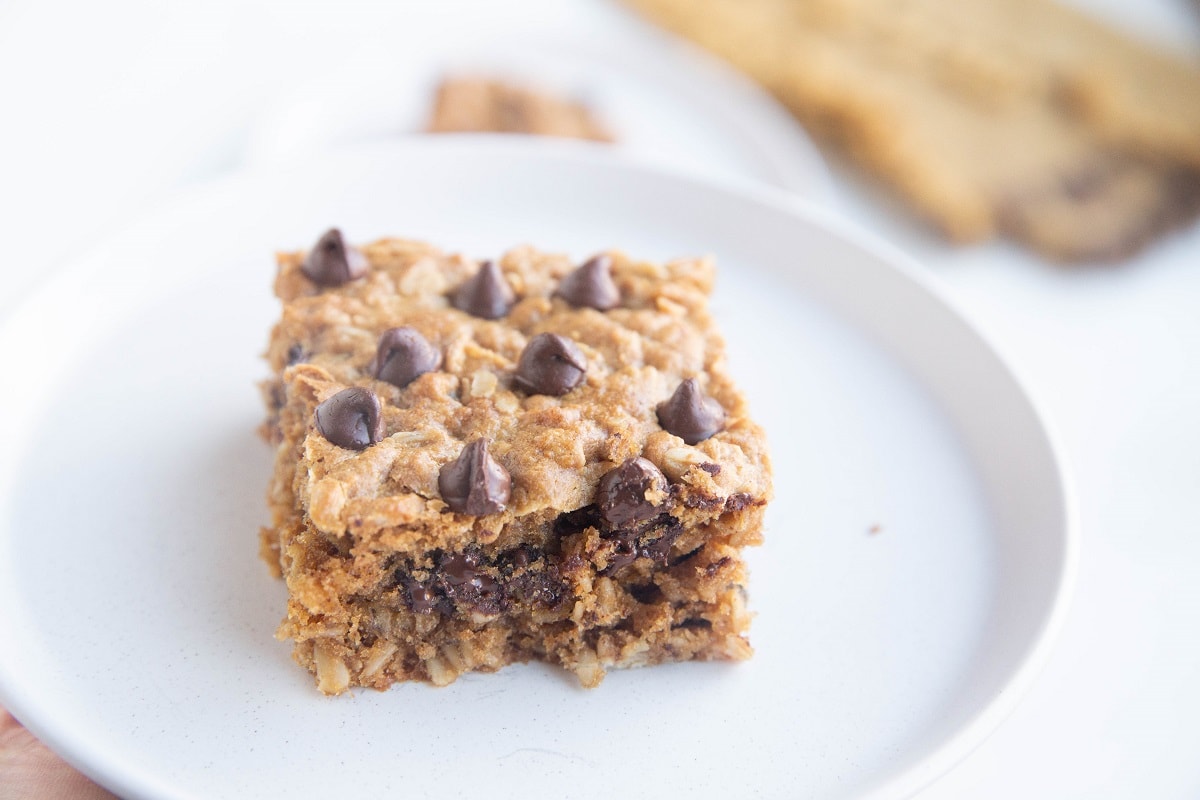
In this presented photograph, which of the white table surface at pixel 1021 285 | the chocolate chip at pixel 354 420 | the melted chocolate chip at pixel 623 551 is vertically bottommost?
the white table surface at pixel 1021 285

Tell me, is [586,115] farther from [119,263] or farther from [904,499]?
[904,499]

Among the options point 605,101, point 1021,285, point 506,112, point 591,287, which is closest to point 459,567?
point 591,287

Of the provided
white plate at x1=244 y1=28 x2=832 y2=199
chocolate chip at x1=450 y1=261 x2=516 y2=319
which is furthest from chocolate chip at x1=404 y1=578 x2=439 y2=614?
white plate at x1=244 y1=28 x2=832 y2=199

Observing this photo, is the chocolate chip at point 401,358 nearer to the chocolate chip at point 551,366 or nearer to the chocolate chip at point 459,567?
the chocolate chip at point 551,366

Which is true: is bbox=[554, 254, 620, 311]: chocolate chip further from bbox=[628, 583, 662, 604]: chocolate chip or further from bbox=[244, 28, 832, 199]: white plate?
bbox=[244, 28, 832, 199]: white plate

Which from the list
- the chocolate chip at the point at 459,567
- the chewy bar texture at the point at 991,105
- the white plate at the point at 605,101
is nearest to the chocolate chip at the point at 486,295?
the chocolate chip at the point at 459,567
